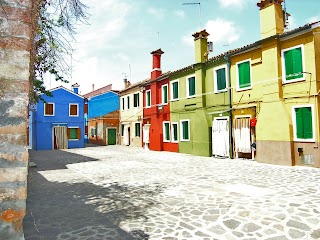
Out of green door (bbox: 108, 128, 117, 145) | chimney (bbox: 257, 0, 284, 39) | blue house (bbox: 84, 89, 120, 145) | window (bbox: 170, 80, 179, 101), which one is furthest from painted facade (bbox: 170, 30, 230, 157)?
green door (bbox: 108, 128, 117, 145)

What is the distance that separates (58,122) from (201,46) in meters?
18.0

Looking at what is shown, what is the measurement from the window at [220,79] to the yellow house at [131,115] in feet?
35.8

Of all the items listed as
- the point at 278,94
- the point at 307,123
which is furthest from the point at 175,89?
the point at 307,123

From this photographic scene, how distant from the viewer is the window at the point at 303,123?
11337 mm

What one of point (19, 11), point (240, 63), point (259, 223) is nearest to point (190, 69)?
point (240, 63)

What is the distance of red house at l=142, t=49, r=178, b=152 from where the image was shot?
845 inches

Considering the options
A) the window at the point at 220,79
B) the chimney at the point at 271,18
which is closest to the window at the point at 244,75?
the window at the point at 220,79

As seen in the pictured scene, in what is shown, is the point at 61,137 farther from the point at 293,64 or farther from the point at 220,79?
the point at 293,64

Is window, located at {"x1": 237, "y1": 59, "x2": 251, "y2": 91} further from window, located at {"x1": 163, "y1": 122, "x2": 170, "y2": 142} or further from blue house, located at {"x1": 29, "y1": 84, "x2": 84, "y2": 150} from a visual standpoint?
blue house, located at {"x1": 29, "y1": 84, "x2": 84, "y2": 150}

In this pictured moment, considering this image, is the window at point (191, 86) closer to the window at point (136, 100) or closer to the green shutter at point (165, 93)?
the green shutter at point (165, 93)

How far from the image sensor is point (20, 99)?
2289 millimetres

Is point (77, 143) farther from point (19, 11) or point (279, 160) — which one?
point (19, 11)

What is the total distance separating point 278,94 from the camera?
12430 mm

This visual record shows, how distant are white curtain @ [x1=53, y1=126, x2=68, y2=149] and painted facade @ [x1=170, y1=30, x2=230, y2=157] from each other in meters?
14.0
